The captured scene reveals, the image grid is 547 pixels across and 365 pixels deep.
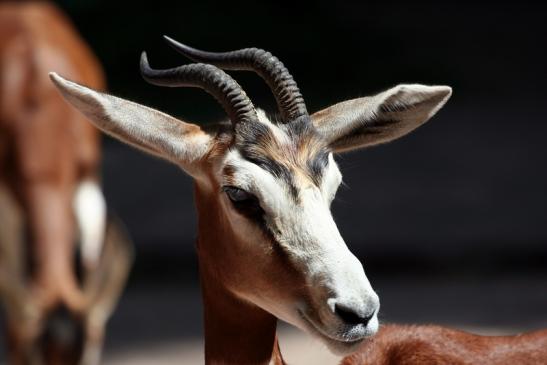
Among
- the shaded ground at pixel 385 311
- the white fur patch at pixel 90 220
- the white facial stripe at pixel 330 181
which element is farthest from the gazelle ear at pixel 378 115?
the shaded ground at pixel 385 311

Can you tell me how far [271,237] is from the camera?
306 cm

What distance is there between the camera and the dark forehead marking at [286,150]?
3.14 metres

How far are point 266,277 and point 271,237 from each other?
0.36 ft

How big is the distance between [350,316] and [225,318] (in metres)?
0.50

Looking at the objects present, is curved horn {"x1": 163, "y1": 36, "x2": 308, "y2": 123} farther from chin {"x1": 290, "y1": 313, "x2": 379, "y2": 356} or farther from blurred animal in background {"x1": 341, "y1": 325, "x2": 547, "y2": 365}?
blurred animal in background {"x1": 341, "y1": 325, "x2": 547, "y2": 365}

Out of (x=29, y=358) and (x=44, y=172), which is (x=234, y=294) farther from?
(x=44, y=172)

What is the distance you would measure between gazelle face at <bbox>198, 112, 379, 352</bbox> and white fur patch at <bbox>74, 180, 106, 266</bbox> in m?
2.84

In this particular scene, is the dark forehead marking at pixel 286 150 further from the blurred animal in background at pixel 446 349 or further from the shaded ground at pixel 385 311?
the shaded ground at pixel 385 311

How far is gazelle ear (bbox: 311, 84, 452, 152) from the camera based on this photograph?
3.38 meters

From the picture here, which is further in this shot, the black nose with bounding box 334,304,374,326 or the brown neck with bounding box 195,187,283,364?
the brown neck with bounding box 195,187,283,364

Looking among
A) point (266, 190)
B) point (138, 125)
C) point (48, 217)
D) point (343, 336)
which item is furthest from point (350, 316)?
point (48, 217)

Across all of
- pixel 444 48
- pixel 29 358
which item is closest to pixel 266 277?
pixel 29 358

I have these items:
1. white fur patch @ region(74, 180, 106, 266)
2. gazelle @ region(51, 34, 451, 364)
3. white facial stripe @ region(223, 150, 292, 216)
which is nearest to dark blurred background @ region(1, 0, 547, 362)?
white fur patch @ region(74, 180, 106, 266)

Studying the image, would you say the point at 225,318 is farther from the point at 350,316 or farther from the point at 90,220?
the point at 90,220
